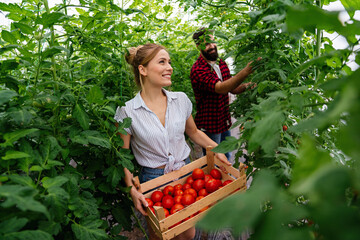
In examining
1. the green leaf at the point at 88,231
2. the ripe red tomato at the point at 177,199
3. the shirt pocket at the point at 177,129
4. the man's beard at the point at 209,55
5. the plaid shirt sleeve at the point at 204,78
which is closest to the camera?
the green leaf at the point at 88,231

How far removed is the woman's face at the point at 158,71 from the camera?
74.5 inches

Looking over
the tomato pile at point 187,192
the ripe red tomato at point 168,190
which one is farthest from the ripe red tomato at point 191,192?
the ripe red tomato at point 168,190

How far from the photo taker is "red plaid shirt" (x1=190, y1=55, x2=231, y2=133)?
8.07 ft

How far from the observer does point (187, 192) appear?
162cm

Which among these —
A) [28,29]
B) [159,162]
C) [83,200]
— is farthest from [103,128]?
[159,162]

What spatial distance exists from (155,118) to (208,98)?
1035 mm

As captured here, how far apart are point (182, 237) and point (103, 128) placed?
1.09m

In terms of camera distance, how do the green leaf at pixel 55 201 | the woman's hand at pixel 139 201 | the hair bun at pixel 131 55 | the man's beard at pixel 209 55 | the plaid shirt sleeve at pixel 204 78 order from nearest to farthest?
1. the green leaf at pixel 55 201
2. the woman's hand at pixel 139 201
3. the hair bun at pixel 131 55
4. the plaid shirt sleeve at pixel 204 78
5. the man's beard at pixel 209 55

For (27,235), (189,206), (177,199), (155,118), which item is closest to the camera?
(27,235)

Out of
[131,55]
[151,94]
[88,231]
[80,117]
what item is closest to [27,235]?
[88,231]

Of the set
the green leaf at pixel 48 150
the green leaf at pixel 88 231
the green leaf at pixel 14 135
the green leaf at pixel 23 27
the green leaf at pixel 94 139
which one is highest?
the green leaf at pixel 23 27

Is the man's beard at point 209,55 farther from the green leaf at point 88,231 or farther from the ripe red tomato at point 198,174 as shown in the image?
the green leaf at point 88,231

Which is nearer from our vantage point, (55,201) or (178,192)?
(55,201)

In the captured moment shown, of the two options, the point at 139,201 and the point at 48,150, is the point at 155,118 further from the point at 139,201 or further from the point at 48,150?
the point at 48,150
